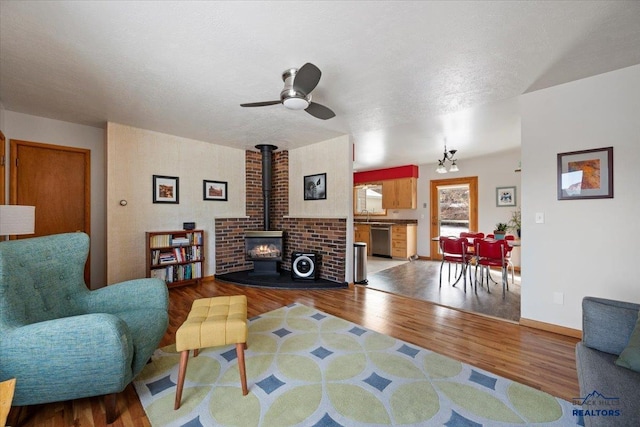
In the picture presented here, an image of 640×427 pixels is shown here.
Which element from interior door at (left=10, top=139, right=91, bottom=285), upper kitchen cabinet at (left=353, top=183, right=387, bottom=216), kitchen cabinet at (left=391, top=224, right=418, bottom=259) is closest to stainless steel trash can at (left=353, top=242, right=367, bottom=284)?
kitchen cabinet at (left=391, top=224, right=418, bottom=259)

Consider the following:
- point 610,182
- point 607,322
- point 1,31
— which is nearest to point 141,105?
point 1,31

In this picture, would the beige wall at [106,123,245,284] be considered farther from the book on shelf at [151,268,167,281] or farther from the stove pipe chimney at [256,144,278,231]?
the stove pipe chimney at [256,144,278,231]

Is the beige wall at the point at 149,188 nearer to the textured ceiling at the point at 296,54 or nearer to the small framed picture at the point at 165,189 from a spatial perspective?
the small framed picture at the point at 165,189

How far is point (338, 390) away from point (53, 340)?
162 centimetres

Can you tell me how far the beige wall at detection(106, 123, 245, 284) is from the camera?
142 inches

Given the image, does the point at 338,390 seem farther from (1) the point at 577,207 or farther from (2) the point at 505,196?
(2) the point at 505,196

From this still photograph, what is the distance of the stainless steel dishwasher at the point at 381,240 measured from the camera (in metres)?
6.94

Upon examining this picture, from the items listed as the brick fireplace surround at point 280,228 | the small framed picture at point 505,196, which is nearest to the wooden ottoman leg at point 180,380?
the brick fireplace surround at point 280,228

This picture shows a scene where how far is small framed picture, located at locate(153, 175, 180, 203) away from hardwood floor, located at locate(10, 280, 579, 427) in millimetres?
1450

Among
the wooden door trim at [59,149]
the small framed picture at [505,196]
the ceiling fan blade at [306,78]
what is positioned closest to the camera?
the ceiling fan blade at [306,78]

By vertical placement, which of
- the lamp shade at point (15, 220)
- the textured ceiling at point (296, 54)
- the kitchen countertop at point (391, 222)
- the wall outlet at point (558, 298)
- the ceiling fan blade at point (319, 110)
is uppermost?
the textured ceiling at point (296, 54)

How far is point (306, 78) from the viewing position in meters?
2.00

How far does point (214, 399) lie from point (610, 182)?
3604 millimetres

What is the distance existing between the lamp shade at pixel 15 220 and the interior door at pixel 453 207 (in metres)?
7.02
